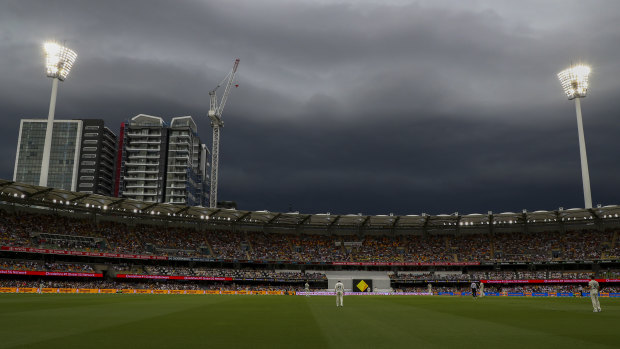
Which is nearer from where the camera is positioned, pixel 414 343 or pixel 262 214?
pixel 414 343

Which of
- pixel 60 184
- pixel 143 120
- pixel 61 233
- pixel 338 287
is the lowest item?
pixel 338 287

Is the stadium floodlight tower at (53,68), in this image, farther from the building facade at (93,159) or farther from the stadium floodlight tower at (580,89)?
the building facade at (93,159)

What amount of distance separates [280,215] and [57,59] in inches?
1890

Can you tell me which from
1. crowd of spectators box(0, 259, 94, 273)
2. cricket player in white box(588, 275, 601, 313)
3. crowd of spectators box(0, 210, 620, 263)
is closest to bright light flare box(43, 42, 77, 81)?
crowd of spectators box(0, 210, 620, 263)

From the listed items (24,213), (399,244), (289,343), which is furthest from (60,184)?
(289,343)

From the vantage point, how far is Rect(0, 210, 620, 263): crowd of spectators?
74.3 meters

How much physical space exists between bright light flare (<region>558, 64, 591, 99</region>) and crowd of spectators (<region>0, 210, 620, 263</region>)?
2761cm

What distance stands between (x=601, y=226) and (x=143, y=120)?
497ft

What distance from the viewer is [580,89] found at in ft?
254

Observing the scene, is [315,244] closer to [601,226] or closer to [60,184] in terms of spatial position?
[601,226]

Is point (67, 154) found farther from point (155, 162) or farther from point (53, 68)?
point (53, 68)

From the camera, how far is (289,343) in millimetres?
12094

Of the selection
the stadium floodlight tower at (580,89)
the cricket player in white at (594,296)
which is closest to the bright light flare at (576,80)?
the stadium floodlight tower at (580,89)

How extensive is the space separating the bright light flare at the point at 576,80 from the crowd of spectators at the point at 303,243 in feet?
90.6
